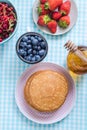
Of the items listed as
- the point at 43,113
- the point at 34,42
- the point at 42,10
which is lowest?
the point at 43,113

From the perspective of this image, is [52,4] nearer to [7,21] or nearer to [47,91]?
[7,21]

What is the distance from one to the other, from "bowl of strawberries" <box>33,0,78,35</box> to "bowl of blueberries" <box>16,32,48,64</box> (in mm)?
69

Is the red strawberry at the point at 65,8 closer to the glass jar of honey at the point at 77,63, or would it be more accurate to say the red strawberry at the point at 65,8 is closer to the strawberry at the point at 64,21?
the strawberry at the point at 64,21

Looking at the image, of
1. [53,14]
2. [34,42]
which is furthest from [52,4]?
[34,42]

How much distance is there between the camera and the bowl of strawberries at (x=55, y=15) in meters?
1.42

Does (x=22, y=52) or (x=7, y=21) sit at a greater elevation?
(x=7, y=21)

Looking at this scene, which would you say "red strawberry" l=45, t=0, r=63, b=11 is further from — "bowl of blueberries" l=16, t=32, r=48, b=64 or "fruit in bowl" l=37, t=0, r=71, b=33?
"bowl of blueberries" l=16, t=32, r=48, b=64

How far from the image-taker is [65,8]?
1430mm

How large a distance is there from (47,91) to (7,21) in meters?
0.28

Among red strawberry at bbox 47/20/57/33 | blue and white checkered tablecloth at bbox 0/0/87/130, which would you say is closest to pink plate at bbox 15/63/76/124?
blue and white checkered tablecloth at bbox 0/0/87/130

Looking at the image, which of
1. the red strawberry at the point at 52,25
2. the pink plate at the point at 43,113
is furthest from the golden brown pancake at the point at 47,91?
the red strawberry at the point at 52,25

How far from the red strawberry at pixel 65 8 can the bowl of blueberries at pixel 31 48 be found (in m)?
0.13

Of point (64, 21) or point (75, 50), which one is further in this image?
point (64, 21)

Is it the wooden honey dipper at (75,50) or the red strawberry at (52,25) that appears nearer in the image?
the wooden honey dipper at (75,50)
